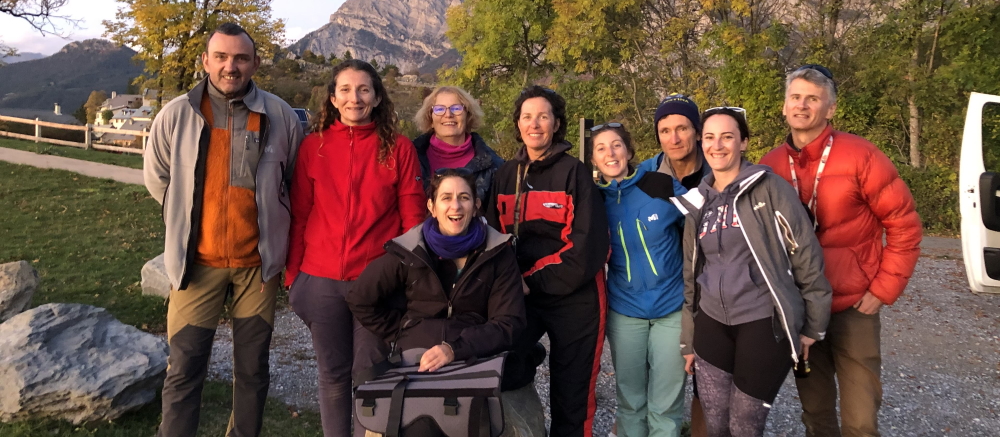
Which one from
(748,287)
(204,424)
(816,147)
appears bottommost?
(204,424)

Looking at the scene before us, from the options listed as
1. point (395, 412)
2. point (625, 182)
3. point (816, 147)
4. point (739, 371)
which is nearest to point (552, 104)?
point (625, 182)

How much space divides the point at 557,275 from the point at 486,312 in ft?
1.27

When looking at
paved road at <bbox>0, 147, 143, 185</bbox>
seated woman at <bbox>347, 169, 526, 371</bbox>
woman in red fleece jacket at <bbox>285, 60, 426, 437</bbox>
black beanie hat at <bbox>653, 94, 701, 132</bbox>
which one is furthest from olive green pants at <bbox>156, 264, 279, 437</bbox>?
paved road at <bbox>0, 147, 143, 185</bbox>

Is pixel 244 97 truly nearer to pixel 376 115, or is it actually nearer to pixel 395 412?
pixel 376 115

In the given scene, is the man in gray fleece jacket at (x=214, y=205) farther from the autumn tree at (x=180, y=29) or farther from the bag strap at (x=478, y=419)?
the autumn tree at (x=180, y=29)

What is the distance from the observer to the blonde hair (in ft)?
12.0

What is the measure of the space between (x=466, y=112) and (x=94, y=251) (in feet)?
25.5

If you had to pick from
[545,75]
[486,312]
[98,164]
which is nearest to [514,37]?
[545,75]

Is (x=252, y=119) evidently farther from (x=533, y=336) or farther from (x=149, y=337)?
(x=149, y=337)

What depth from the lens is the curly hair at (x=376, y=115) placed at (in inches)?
122

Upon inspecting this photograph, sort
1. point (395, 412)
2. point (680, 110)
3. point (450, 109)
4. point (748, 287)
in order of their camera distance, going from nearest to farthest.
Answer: point (395, 412) < point (748, 287) < point (680, 110) < point (450, 109)

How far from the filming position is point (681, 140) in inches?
127

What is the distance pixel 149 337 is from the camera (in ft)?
14.1

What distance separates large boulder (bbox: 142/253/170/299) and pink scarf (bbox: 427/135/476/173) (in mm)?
4972
